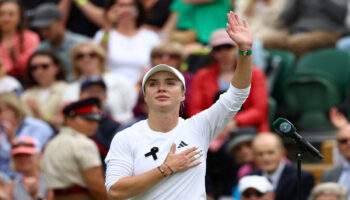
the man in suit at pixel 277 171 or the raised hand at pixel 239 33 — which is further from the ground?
the raised hand at pixel 239 33

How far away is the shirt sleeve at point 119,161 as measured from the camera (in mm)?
5801

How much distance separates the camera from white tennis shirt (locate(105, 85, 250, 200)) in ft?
19.0

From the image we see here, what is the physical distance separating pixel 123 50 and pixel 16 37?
1.78m

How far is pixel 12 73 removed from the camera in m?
13.0

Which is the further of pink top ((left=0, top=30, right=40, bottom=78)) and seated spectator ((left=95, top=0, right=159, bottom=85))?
pink top ((left=0, top=30, right=40, bottom=78))

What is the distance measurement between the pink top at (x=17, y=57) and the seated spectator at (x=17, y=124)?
205 cm

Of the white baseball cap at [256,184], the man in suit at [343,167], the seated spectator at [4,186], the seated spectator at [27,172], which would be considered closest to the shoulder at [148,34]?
the seated spectator at [27,172]

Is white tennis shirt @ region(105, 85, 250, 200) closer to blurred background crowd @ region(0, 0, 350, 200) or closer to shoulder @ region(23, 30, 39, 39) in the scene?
blurred background crowd @ region(0, 0, 350, 200)

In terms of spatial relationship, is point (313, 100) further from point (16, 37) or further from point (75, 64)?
point (16, 37)

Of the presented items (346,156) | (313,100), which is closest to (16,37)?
(313,100)

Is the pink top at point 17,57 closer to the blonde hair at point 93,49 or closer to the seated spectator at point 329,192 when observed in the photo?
the blonde hair at point 93,49

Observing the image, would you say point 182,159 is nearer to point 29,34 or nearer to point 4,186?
point 4,186

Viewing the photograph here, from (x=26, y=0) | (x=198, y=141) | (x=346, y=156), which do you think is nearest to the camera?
(x=198, y=141)

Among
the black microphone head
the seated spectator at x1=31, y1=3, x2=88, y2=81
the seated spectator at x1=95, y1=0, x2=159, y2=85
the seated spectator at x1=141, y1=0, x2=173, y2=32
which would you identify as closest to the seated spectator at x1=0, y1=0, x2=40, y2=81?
the seated spectator at x1=31, y1=3, x2=88, y2=81
